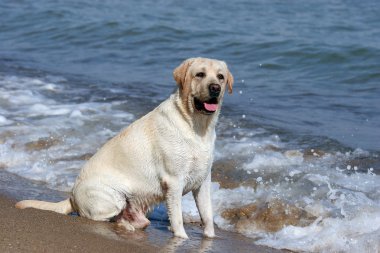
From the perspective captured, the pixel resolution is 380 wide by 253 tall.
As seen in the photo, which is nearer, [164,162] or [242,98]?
[164,162]

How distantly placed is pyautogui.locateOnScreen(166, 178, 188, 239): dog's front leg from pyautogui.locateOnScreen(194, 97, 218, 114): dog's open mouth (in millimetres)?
563

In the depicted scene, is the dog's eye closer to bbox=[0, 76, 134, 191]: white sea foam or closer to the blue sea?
the blue sea

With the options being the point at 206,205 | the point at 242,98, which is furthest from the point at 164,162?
the point at 242,98

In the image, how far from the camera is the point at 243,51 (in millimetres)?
15125

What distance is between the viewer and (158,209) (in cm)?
659

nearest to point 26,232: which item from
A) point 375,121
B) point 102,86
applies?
point 375,121

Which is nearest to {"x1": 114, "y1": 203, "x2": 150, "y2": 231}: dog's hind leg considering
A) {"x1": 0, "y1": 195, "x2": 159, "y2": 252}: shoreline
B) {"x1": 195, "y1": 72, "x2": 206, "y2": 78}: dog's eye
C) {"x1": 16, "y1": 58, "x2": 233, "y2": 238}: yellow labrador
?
{"x1": 16, "y1": 58, "x2": 233, "y2": 238}: yellow labrador

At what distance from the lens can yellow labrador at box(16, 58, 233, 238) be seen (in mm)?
5613

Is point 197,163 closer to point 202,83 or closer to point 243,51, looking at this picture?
point 202,83

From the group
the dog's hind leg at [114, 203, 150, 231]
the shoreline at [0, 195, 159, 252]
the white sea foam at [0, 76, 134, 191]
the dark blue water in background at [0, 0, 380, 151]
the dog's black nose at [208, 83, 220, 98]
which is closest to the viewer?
the shoreline at [0, 195, 159, 252]

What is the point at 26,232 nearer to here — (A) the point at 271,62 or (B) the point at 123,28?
(A) the point at 271,62

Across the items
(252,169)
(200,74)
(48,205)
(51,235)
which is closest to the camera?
(51,235)

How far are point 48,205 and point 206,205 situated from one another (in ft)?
4.12

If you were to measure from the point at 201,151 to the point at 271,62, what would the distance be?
8694mm
